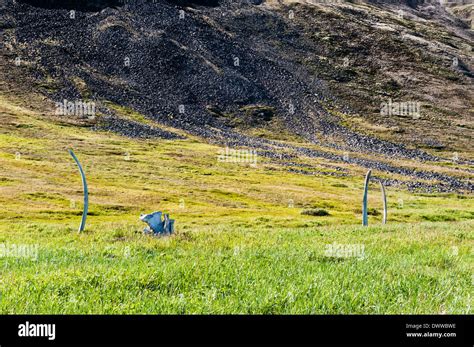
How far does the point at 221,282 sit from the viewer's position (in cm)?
927

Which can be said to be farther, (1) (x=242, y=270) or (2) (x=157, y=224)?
(2) (x=157, y=224)

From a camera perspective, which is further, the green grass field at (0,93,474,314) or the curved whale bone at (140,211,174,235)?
the curved whale bone at (140,211,174,235)

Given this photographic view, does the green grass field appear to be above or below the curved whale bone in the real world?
above
